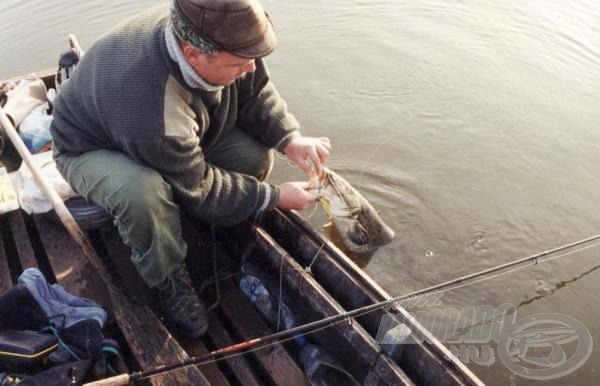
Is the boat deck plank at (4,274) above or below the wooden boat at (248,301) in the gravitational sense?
below

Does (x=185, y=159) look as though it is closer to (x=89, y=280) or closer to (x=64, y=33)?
(x=89, y=280)

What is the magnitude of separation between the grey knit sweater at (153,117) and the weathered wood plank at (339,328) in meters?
0.31

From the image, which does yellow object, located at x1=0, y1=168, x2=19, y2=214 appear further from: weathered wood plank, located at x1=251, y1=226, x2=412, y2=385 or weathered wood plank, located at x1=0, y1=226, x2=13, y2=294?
weathered wood plank, located at x1=251, y1=226, x2=412, y2=385

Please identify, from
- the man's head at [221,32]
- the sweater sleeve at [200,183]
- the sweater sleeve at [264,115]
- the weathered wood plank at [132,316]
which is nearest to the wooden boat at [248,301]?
the weathered wood plank at [132,316]

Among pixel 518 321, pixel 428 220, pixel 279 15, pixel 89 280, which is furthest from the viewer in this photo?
pixel 279 15

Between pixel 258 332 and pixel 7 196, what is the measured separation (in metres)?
2.13

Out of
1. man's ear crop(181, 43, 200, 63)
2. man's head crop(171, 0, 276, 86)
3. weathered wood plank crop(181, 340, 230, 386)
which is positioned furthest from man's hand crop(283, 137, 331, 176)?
weathered wood plank crop(181, 340, 230, 386)

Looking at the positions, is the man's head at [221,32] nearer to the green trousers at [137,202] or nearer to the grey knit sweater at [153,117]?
the grey knit sweater at [153,117]

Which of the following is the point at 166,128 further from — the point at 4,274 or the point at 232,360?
the point at 4,274

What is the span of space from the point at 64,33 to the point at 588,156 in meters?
7.70

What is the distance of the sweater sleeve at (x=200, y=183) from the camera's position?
98.6 inches

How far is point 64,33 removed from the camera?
804 centimetres

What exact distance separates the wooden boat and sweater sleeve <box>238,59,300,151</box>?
0.51m

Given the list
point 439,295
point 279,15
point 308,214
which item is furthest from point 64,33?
point 439,295
